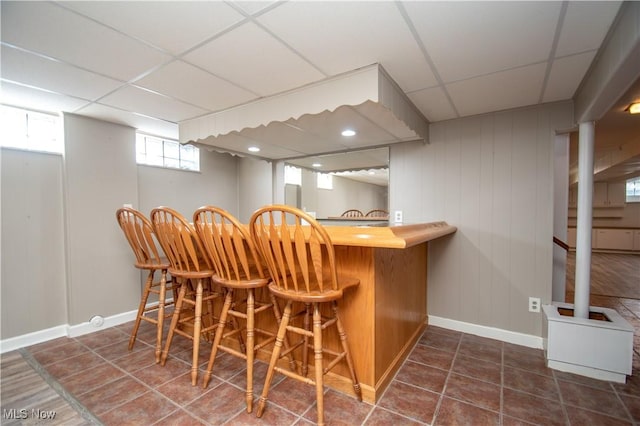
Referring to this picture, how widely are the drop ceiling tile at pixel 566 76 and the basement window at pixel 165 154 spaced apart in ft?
11.4

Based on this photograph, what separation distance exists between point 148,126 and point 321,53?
7.71 feet

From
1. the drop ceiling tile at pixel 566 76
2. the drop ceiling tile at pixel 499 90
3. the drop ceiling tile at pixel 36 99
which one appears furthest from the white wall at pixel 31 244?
the drop ceiling tile at pixel 566 76

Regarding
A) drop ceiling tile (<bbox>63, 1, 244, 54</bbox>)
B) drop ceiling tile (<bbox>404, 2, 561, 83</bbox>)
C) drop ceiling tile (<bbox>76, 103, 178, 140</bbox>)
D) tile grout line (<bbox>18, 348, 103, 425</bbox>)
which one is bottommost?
tile grout line (<bbox>18, 348, 103, 425</bbox>)

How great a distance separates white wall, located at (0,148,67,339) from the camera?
240 centimetres

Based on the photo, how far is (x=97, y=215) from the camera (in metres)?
2.83

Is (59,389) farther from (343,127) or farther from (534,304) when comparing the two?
(534,304)

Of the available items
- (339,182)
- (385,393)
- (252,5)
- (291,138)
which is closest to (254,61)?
(252,5)

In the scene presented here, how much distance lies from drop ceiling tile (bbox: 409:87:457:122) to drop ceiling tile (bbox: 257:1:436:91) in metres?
0.34

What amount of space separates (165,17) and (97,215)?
229 centimetres

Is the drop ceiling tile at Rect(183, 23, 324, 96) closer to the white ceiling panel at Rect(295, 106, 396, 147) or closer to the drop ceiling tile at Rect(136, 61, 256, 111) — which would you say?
the drop ceiling tile at Rect(136, 61, 256, 111)

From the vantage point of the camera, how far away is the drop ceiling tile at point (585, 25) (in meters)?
1.27

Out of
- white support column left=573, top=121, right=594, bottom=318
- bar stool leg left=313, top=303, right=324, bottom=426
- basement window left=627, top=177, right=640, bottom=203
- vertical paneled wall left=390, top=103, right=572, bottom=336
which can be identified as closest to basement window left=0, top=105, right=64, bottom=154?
bar stool leg left=313, top=303, right=324, bottom=426

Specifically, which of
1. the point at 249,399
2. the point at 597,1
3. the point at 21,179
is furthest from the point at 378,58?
the point at 21,179

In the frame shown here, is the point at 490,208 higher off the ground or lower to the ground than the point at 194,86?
lower
